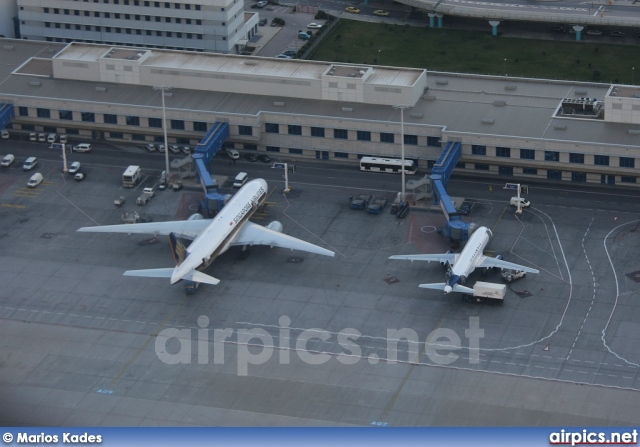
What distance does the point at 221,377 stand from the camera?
7047 inches

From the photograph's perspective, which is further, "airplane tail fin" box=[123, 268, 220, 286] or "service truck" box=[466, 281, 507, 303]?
"airplane tail fin" box=[123, 268, 220, 286]

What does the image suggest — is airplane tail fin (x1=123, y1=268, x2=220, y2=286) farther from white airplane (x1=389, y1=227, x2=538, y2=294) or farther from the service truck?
the service truck

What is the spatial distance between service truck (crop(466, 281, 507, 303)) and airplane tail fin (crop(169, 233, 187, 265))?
128 feet

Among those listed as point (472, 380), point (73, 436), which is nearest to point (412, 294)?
point (472, 380)

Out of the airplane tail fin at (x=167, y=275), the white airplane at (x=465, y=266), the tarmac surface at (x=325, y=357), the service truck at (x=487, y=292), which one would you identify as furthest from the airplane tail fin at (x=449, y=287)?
the airplane tail fin at (x=167, y=275)

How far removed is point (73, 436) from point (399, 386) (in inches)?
1968

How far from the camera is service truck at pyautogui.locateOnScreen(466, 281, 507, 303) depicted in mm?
192750

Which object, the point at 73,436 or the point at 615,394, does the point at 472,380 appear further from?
the point at 73,436

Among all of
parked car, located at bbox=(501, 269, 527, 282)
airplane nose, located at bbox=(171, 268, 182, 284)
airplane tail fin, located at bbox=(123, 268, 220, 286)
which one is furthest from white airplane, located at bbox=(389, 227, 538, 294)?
airplane nose, located at bbox=(171, 268, 182, 284)

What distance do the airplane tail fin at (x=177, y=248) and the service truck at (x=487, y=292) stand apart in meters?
38.9

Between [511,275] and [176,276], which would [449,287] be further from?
[176,276]

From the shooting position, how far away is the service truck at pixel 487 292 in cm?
19275

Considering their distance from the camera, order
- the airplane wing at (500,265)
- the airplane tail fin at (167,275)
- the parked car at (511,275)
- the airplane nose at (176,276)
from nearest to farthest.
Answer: the airplane nose at (176,276) < the airplane tail fin at (167,275) < the airplane wing at (500,265) < the parked car at (511,275)

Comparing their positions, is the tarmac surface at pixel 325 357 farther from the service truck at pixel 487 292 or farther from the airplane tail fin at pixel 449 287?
the airplane tail fin at pixel 449 287
